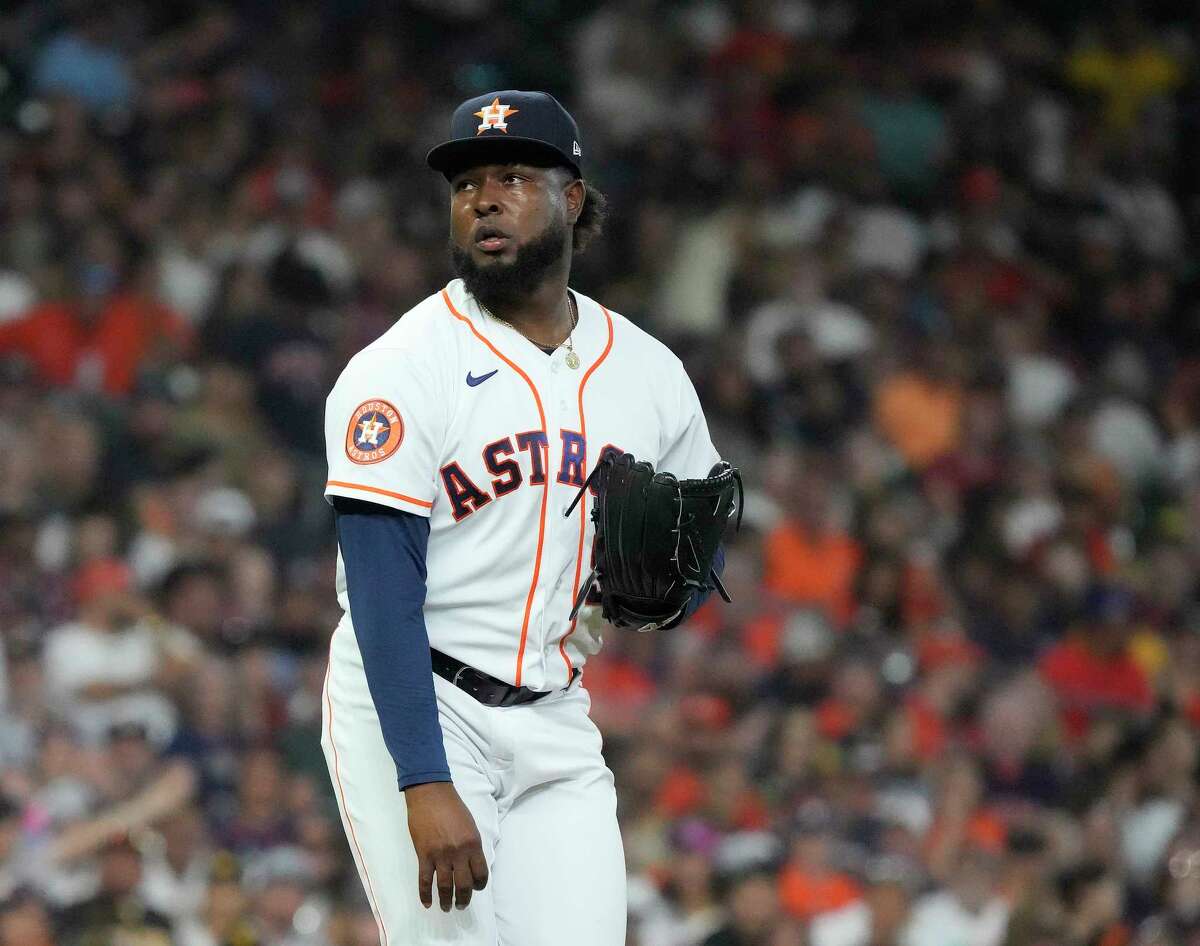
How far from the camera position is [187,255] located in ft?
26.3

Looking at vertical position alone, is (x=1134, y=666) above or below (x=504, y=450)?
below

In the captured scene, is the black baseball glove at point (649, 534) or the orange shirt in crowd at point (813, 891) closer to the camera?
the black baseball glove at point (649, 534)

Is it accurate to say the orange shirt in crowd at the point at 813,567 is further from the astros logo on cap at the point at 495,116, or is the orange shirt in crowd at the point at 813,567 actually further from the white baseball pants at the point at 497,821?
the astros logo on cap at the point at 495,116

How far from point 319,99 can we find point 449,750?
21.5 feet

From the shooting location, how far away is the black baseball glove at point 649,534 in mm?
3043

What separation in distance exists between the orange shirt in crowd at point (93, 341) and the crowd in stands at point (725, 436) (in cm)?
2

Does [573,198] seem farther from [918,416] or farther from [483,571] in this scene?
[918,416]

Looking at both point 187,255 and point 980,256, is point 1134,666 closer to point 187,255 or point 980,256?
point 980,256

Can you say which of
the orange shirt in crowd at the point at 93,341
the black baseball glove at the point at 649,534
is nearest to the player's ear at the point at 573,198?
the black baseball glove at the point at 649,534

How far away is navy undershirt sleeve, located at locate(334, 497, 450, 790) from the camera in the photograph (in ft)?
9.29

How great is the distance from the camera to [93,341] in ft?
25.2

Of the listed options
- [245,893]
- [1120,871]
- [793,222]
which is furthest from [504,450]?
[793,222]

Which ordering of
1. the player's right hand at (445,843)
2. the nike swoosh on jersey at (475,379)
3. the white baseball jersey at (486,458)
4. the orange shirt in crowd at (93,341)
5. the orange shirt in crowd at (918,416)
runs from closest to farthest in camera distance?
the player's right hand at (445,843), the white baseball jersey at (486,458), the nike swoosh on jersey at (475,379), the orange shirt in crowd at (93,341), the orange shirt in crowd at (918,416)

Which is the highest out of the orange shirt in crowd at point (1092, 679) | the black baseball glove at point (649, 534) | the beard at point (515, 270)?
the beard at point (515, 270)
